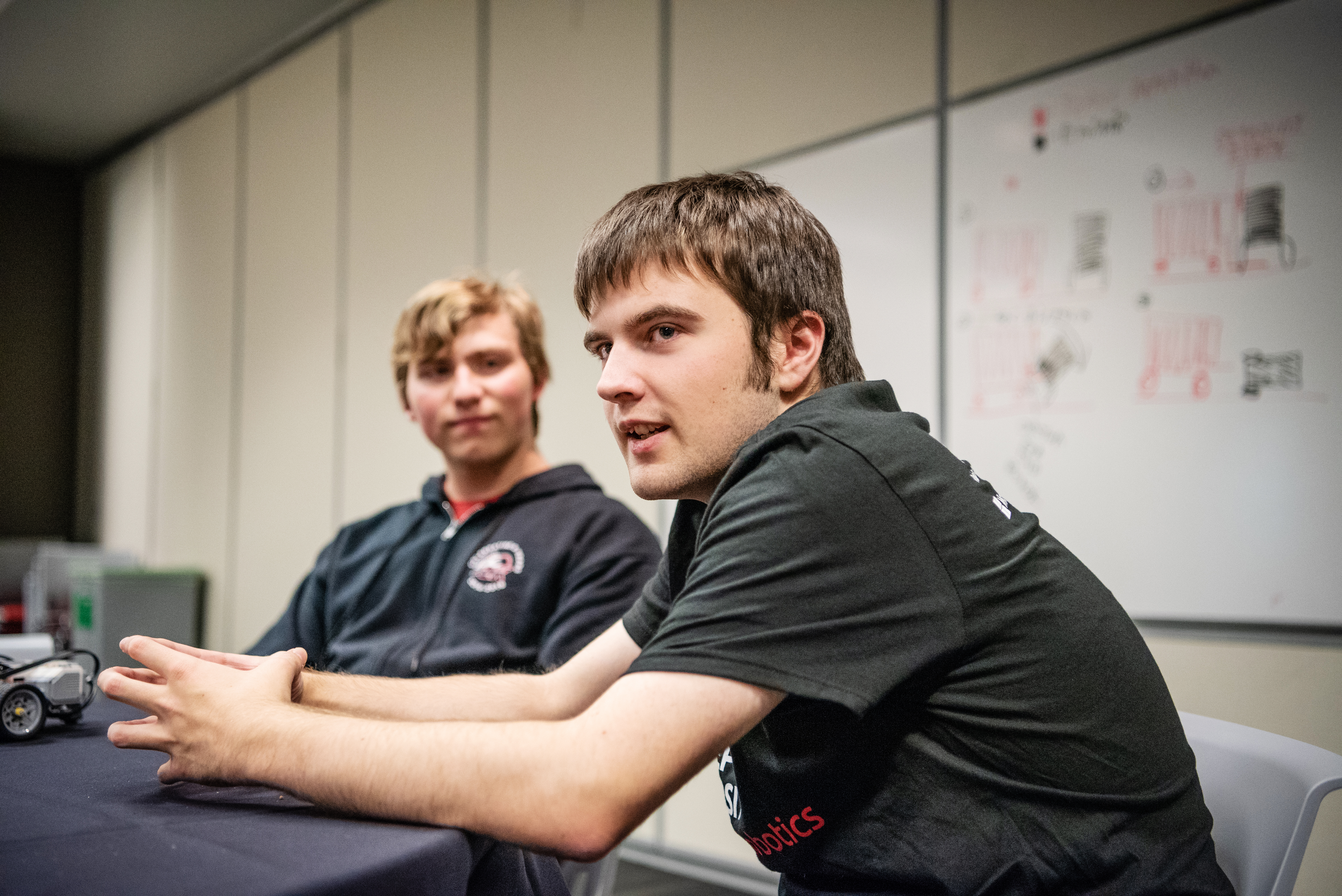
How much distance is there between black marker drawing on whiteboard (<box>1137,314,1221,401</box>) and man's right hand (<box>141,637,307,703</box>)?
1.87m

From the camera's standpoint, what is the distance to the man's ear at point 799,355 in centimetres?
110

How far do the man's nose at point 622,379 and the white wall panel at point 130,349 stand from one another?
567cm

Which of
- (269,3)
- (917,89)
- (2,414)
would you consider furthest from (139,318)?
(917,89)

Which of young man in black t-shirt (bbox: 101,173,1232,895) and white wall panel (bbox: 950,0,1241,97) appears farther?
white wall panel (bbox: 950,0,1241,97)

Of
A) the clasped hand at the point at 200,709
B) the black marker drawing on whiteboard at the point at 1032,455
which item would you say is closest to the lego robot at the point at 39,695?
the clasped hand at the point at 200,709

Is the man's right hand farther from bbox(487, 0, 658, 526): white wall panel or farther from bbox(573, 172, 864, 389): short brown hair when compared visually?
bbox(487, 0, 658, 526): white wall panel

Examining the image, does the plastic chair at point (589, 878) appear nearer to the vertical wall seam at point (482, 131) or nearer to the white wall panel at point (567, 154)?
the white wall panel at point (567, 154)

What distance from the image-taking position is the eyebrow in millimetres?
1056

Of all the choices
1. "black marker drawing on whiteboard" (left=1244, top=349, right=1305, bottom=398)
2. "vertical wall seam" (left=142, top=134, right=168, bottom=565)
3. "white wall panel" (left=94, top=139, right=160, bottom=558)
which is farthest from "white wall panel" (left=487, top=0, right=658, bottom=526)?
"white wall panel" (left=94, top=139, right=160, bottom=558)

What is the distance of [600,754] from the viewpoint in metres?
0.79

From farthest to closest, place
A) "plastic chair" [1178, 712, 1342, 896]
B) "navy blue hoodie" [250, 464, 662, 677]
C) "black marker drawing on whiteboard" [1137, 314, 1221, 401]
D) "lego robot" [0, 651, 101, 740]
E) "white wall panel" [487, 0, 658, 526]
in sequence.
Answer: "white wall panel" [487, 0, 658, 526], "black marker drawing on whiteboard" [1137, 314, 1221, 401], "navy blue hoodie" [250, 464, 662, 677], "lego robot" [0, 651, 101, 740], "plastic chair" [1178, 712, 1342, 896]

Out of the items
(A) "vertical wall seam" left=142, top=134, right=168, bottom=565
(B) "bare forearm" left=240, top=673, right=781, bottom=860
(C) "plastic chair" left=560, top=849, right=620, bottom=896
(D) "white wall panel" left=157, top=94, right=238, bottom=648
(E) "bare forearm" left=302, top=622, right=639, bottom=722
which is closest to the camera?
(B) "bare forearm" left=240, top=673, right=781, bottom=860

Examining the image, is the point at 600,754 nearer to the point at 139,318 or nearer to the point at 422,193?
the point at 422,193

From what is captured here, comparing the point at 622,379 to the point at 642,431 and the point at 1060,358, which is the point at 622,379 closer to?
the point at 642,431
